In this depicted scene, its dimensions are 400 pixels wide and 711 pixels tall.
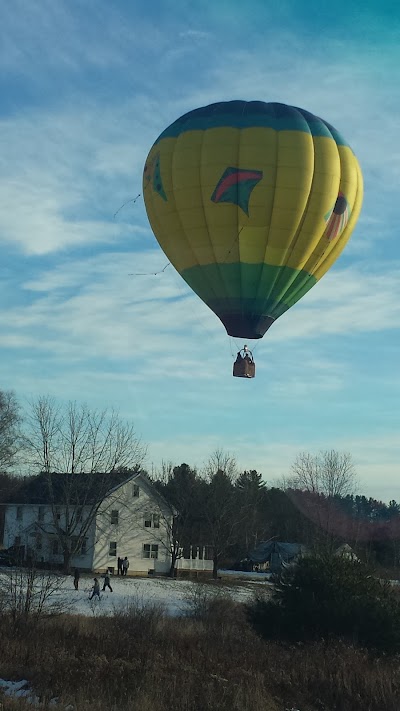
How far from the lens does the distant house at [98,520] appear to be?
48.3 metres

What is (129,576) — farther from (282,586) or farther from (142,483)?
(282,586)

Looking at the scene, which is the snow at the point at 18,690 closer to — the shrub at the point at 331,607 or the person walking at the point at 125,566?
the shrub at the point at 331,607

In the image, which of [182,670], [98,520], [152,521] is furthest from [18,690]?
[152,521]

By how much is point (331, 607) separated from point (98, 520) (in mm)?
31279

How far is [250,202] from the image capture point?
996 inches

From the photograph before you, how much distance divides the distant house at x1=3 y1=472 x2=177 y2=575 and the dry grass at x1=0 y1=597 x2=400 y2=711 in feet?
84.5

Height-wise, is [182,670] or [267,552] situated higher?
[267,552]

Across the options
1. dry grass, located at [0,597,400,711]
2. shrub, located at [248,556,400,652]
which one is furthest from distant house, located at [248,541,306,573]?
dry grass, located at [0,597,400,711]

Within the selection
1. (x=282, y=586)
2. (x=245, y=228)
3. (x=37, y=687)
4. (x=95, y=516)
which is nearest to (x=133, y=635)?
(x=282, y=586)

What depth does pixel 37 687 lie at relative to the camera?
14719mm

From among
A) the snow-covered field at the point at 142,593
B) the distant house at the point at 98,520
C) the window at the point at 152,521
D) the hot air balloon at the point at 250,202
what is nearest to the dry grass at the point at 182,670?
the snow-covered field at the point at 142,593

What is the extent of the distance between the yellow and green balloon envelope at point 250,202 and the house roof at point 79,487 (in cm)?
2269

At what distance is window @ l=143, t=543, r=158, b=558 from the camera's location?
52875 millimetres

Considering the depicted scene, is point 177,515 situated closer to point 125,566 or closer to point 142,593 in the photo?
point 125,566
